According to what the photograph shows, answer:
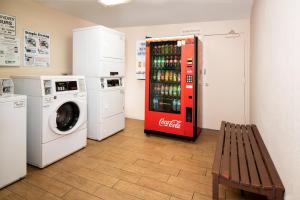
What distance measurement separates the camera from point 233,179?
1.33m

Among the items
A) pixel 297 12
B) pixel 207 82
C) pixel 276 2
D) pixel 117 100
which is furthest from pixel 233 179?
pixel 207 82

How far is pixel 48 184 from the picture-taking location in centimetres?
195

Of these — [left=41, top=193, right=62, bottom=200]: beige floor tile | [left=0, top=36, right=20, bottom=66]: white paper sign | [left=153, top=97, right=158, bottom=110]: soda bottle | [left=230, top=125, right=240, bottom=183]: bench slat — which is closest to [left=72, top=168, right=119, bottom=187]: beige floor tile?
[left=41, top=193, right=62, bottom=200]: beige floor tile

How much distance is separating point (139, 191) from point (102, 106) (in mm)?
1637

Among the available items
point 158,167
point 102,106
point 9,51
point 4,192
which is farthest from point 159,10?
point 4,192

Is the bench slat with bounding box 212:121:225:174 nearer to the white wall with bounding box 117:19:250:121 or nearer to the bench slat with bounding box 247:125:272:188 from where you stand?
the bench slat with bounding box 247:125:272:188

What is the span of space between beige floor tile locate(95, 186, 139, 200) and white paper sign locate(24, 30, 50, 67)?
2284 millimetres

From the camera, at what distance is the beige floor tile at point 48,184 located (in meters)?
1.83

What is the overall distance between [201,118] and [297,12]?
10.2ft

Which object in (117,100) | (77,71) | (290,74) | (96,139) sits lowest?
(96,139)

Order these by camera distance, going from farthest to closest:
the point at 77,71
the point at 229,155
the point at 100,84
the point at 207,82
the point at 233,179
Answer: the point at 207,82 < the point at 77,71 < the point at 100,84 < the point at 229,155 < the point at 233,179

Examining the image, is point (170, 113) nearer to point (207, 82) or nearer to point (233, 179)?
point (207, 82)

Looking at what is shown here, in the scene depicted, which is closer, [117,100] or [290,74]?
[290,74]

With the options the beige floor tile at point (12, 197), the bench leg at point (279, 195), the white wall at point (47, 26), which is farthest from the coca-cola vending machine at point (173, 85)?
the beige floor tile at point (12, 197)
